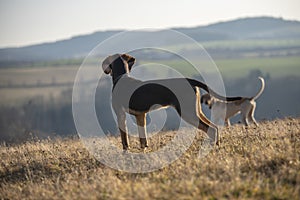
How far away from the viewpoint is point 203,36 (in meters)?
117

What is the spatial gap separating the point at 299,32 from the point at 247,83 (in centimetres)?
6026

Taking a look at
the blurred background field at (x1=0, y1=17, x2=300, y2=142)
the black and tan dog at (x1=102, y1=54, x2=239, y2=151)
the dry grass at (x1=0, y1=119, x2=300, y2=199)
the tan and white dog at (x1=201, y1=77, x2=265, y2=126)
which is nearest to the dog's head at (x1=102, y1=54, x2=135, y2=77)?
the black and tan dog at (x1=102, y1=54, x2=239, y2=151)

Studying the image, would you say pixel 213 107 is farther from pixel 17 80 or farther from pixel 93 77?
pixel 17 80

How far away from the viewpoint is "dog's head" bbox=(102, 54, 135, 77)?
10.6 m

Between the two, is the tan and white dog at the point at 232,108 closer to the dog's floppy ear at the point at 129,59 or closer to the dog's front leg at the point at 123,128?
the dog's floppy ear at the point at 129,59

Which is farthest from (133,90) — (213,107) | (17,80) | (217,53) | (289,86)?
(217,53)

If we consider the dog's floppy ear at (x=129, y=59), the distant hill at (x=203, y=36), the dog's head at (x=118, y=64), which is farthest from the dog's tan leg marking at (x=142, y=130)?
the distant hill at (x=203, y=36)

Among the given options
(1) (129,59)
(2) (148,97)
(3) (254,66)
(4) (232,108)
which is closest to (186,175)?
(2) (148,97)

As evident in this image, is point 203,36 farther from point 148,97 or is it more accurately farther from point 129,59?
point 148,97

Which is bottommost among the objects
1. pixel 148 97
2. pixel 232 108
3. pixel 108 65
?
pixel 232 108

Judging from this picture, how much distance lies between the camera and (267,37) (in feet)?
429

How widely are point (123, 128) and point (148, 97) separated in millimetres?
813

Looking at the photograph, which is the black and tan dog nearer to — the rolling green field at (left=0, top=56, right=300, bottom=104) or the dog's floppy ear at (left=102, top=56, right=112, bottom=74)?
the dog's floppy ear at (left=102, top=56, right=112, bottom=74)

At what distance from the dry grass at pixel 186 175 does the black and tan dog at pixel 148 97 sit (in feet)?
1.81
